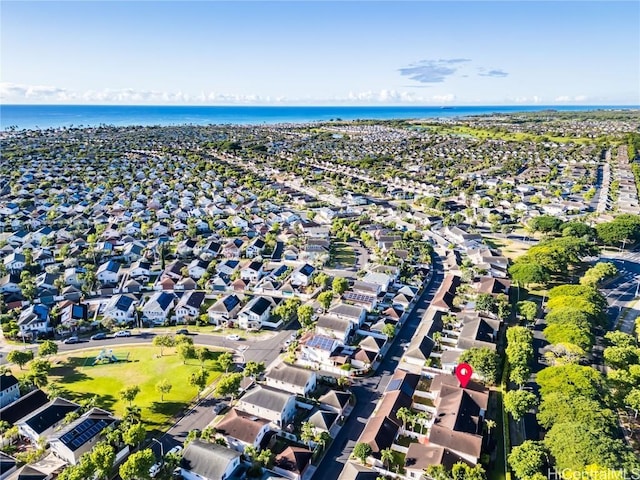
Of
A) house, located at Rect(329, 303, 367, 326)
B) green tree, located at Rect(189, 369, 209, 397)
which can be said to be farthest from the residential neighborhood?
green tree, located at Rect(189, 369, 209, 397)

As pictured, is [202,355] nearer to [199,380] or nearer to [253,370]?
[199,380]

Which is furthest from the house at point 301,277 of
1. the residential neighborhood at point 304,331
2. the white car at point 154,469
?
the white car at point 154,469

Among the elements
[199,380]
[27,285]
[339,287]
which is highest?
[27,285]

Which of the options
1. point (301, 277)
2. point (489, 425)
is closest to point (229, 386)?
point (489, 425)

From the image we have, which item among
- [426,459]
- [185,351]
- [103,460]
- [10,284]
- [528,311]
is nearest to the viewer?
[103,460]

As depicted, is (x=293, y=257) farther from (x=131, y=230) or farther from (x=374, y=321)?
(x=131, y=230)

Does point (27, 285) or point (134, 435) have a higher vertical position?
point (27, 285)

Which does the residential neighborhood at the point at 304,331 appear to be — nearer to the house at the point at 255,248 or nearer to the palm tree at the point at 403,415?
the palm tree at the point at 403,415
